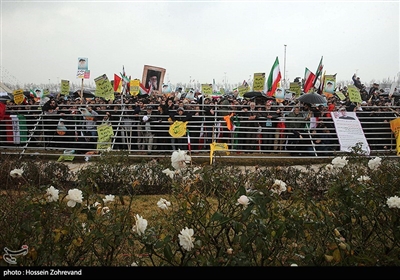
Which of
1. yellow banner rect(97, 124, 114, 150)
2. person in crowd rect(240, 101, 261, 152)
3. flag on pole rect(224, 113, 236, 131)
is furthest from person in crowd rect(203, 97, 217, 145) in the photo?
yellow banner rect(97, 124, 114, 150)

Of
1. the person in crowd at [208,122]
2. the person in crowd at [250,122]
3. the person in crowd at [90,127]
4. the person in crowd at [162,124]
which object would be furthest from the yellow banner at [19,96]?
the person in crowd at [250,122]

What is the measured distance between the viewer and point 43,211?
11.2 feet

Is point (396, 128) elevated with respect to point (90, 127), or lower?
elevated

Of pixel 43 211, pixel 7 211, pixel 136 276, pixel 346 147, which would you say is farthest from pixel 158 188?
pixel 346 147

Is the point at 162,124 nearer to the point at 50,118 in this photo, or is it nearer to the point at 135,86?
the point at 135,86

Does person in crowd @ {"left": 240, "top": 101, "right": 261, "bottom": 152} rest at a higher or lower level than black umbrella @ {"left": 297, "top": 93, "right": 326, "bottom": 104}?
lower

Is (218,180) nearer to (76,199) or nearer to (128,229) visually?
(128,229)

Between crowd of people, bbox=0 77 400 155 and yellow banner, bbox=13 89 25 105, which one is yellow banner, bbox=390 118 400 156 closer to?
crowd of people, bbox=0 77 400 155

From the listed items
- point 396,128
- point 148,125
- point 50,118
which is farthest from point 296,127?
point 50,118

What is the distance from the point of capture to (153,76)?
14.7 meters

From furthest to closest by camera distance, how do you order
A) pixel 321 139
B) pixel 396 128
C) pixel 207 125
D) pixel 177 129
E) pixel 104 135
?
1. pixel 207 125
2. pixel 396 128
3. pixel 104 135
4. pixel 177 129
5. pixel 321 139

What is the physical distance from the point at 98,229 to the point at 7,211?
1388 millimetres

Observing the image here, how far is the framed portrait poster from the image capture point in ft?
48.1

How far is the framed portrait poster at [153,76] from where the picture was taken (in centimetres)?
1466
